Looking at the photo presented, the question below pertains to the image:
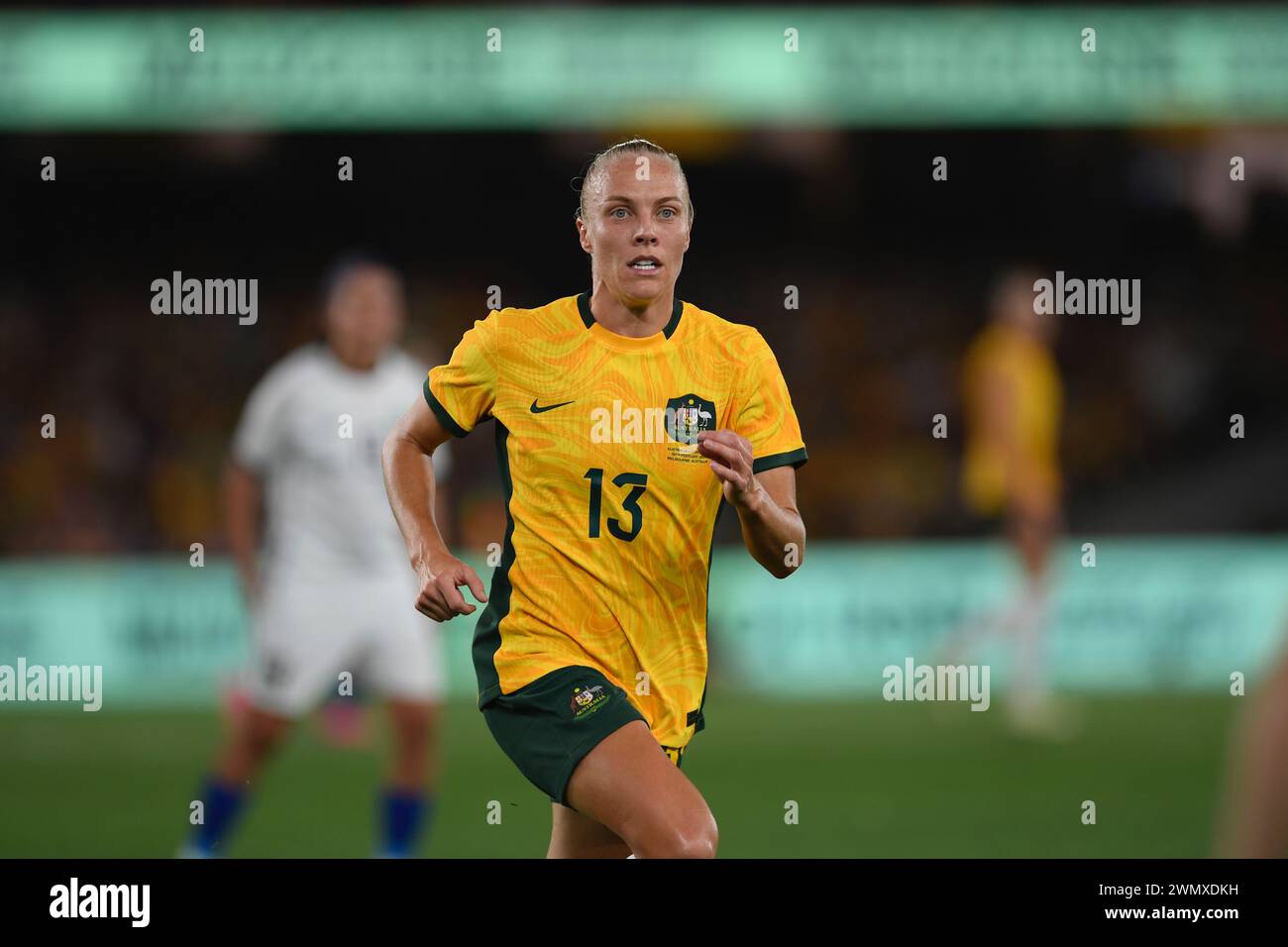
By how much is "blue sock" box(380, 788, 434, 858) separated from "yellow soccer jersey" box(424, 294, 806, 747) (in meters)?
2.55

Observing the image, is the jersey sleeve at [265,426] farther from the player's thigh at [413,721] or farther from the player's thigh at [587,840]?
the player's thigh at [587,840]

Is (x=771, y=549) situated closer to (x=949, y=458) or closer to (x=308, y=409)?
(x=308, y=409)

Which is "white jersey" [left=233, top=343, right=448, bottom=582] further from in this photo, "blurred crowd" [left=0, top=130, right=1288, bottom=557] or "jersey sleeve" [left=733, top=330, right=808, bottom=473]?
"blurred crowd" [left=0, top=130, right=1288, bottom=557]

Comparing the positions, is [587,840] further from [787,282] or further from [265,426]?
[787,282]

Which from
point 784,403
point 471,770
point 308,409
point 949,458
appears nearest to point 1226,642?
point 949,458

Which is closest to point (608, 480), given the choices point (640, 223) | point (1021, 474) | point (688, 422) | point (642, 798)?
point (688, 422)

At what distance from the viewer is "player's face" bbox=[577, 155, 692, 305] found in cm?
406

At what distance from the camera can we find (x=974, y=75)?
14109 millimetres

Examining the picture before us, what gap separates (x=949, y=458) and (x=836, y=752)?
21.7 ft

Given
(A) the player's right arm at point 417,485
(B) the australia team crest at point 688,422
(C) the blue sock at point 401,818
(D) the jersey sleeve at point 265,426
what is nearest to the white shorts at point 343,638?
(C) the blue sock at point 401,818

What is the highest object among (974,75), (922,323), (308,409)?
(974,75)

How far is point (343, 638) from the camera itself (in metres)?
6.76

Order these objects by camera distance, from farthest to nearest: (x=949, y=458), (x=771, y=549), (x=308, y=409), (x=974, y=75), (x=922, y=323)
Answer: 1. (x=922, y=323)
2. (x=949, y=458)
3. (x=974, y=75)
4. (x=308, y=409)
5. (x=771, y=549)

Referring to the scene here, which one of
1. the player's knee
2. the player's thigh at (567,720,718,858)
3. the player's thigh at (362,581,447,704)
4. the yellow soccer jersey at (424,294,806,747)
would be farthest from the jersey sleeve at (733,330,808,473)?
the player's thigh at (362,581,447,704)
